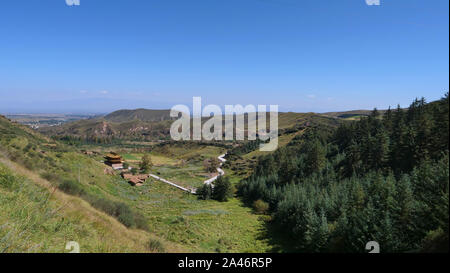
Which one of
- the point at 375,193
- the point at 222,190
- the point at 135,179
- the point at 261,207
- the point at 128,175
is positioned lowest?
the point at 261,207

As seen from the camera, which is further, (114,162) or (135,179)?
(114,162)

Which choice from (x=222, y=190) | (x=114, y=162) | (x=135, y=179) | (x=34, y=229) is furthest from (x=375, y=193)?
(x=114, y=162)

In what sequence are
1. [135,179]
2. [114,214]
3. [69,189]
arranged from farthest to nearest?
[135,179] < [114,214] < [69,189]

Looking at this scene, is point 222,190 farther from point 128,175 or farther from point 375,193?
point 375,193

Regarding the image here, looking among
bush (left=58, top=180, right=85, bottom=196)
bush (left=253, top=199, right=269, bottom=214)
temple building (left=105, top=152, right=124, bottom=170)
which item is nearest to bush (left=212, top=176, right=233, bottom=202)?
bush (left=253, top=199, right=269, bottom=214)

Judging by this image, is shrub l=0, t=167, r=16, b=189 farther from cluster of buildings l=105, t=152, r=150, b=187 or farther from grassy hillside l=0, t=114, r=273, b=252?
cluster of buildings l=105, t=152, r=150, b=187

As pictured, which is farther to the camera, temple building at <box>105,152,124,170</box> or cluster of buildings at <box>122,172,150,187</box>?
temple building at <box>105,152,124,170</box>

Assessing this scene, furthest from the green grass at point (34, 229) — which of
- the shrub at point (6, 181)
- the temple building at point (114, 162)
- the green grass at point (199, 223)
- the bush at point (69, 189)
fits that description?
the temple building at point (114, 162)

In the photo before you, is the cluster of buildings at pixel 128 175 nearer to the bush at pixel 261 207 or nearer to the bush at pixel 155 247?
the bush at pixel 261 207

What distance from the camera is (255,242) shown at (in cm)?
3341

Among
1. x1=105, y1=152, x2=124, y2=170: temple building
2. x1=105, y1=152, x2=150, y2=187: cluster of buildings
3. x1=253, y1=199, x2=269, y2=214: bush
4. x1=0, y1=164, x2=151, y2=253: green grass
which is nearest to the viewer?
x1=0, y1=164, x2=151, y2=253: green grass
